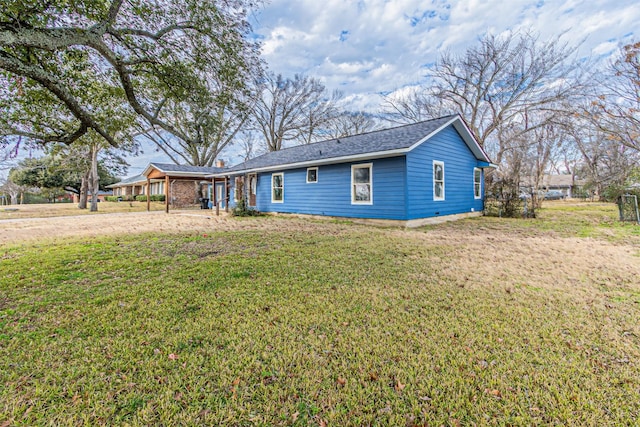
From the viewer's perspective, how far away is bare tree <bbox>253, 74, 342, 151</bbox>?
26.5m

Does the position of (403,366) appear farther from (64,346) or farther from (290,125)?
(290,125)

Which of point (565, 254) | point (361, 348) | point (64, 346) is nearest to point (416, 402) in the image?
point (361, 348)

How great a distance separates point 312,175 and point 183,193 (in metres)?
16.3

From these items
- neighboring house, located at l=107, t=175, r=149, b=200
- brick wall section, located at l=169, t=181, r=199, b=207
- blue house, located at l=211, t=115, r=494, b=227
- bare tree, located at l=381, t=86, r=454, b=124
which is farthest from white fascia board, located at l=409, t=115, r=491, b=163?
neighboring house, located at l=107, t=175, r=149, b=200

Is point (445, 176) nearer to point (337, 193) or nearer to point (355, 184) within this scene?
point (355, 184)

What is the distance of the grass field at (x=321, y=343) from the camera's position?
1662 mm

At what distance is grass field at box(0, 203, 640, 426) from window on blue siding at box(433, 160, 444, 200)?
609 cm

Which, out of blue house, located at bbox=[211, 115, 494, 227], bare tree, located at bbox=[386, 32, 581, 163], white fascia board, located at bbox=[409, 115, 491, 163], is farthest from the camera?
bare tree, located at bbox=[386, 32, 581, 163]

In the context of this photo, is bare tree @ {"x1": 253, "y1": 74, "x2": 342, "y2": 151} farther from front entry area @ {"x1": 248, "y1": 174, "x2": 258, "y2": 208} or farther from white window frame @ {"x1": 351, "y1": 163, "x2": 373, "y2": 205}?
white window frame @ {"x1": 351, "y1": 163, "x2": 373, "y2": 205}

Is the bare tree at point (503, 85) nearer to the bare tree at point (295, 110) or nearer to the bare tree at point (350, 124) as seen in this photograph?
the bare tree at point (350, 124)

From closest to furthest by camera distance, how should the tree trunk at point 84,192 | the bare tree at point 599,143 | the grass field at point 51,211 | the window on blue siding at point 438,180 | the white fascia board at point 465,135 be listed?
1. the white fascia board at point 465,135
2. the window on blue siding at point 438,180
3. the bare tree at point 599,143
4. the grass field at point 51,211
5. the tree trunk at point 84,192

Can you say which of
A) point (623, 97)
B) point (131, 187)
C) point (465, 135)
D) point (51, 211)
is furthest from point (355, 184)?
point (131, 187)

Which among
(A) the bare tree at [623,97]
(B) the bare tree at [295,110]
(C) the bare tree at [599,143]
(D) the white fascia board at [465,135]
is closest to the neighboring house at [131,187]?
(B) the bare tree at [295,110]

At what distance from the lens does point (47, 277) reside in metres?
4.06
